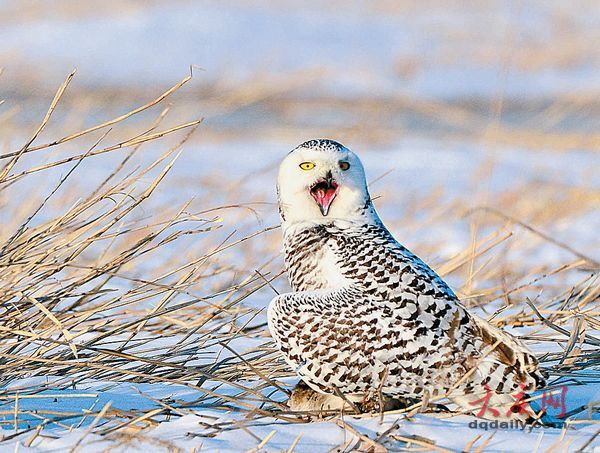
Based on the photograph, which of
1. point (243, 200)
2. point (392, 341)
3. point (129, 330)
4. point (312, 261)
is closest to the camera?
point (392, 341)

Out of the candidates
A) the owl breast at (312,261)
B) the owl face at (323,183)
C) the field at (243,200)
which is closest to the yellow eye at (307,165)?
the owl face at (323,183)

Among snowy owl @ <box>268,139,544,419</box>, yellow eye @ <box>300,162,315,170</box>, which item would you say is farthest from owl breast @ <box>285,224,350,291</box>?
yellow eye @ <box>300,162,315,170</box>

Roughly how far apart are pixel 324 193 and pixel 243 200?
450 centimetres

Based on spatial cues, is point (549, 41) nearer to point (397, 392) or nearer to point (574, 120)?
point (574, 120)

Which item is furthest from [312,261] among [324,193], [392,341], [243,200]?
[243,200]

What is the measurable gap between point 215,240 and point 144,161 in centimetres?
343

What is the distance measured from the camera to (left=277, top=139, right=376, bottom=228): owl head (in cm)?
270

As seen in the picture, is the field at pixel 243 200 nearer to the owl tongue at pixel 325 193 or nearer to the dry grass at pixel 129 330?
the dry grass at pixel 129 330

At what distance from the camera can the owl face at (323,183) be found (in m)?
2.70

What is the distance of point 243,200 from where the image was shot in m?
7.20

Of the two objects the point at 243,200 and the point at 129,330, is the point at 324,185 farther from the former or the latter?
the point at 243,200

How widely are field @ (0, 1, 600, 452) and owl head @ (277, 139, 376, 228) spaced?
23 cm

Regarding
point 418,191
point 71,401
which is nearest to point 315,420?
point 71,401

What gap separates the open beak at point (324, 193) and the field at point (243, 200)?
0.27 m
